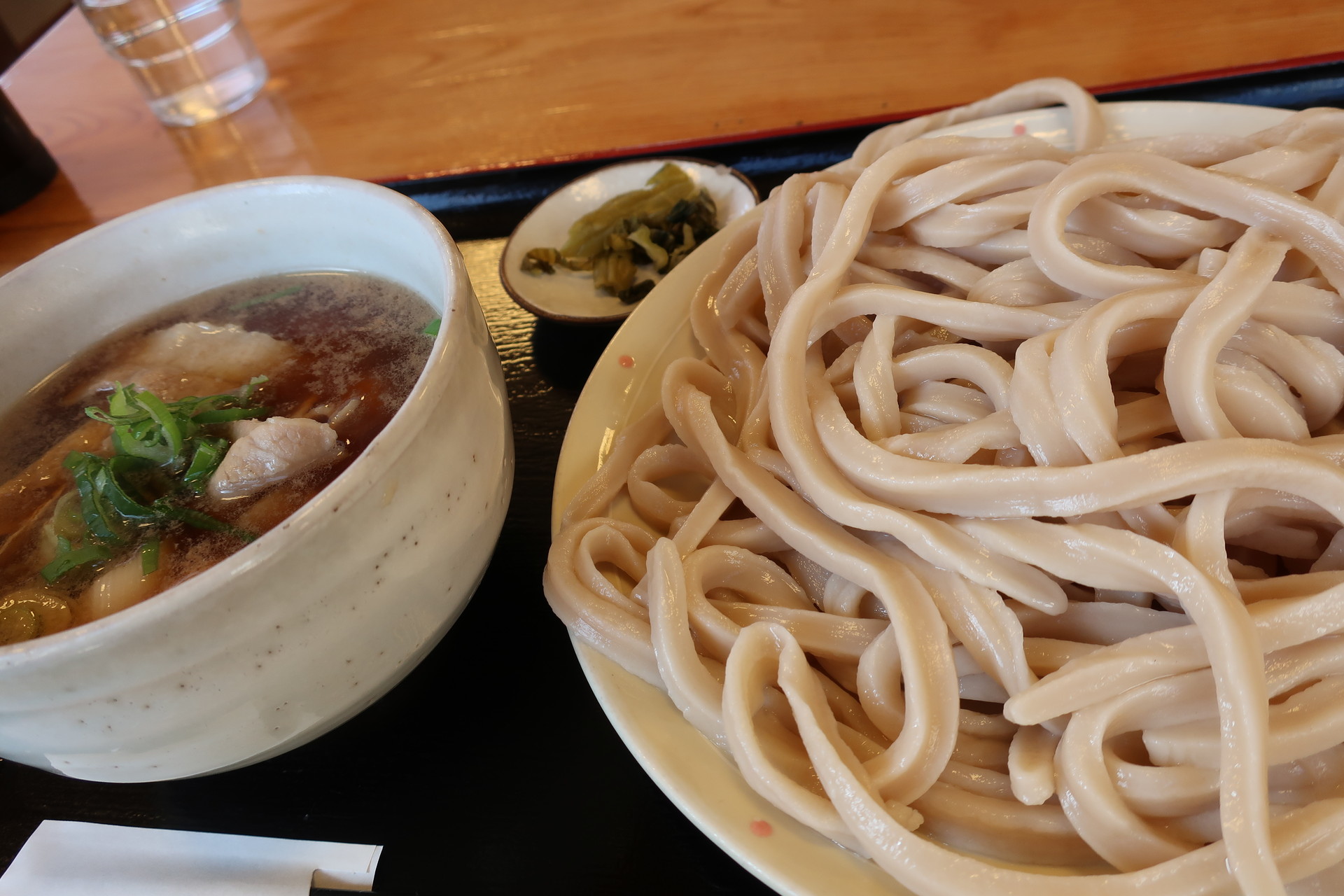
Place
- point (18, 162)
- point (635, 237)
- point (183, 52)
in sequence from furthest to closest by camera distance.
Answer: point (183, 52) → point (18, 162) → point (635, 237)

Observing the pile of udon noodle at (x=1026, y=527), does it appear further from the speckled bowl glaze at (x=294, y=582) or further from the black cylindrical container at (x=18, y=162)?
the black cylindrical container at (x=18, y=162)

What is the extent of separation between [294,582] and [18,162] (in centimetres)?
288

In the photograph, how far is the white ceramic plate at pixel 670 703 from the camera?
86 cm

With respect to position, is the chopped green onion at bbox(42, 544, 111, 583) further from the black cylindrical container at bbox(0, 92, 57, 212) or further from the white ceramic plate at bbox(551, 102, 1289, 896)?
the black cylindrical container at bbox(0, 92, 57, 212)

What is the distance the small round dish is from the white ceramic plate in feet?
0.75

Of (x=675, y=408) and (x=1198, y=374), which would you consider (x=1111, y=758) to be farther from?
(x=675, y=408)

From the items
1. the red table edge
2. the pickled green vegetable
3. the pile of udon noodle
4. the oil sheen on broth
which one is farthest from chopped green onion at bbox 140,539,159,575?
the red table edge

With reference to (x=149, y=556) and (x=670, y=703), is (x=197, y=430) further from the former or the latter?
(x=670, y=703)

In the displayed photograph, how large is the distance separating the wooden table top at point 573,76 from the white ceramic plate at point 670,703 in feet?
2.22

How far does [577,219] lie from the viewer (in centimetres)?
212

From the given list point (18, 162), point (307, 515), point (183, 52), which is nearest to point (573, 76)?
point (183, 52)

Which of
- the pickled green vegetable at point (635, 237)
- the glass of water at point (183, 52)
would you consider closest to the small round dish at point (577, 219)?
the pickled green vegetable at point (635, 237)

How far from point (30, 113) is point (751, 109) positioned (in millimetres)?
3038

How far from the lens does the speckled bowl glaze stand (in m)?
0.76
